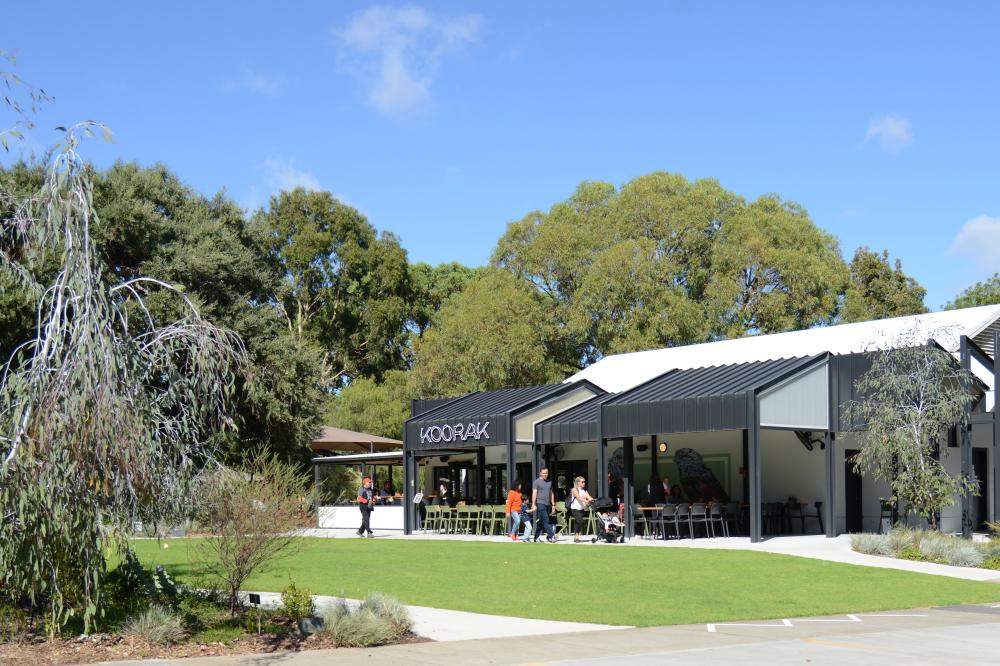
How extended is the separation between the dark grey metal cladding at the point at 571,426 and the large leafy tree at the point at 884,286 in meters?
34.4

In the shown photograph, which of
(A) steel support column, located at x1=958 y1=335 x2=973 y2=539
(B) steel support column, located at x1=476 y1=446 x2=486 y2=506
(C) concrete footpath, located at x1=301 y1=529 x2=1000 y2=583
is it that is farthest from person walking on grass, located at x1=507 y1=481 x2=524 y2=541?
(A) steel support column, located at x1=958 y1=335 x2=973 y2=539

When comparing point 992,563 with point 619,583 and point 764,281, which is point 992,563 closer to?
point 619,583

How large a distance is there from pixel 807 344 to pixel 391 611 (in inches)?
1020

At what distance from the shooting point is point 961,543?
821 inches

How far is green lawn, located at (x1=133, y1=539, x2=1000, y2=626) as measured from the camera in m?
14.1

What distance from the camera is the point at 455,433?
33625 millimetres

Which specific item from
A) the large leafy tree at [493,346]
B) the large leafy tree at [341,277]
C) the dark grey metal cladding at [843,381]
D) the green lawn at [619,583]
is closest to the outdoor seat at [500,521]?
the green lawn at [619,583]

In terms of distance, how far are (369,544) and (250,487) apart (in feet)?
54.2

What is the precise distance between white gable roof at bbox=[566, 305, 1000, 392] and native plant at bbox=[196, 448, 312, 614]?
17.0 m

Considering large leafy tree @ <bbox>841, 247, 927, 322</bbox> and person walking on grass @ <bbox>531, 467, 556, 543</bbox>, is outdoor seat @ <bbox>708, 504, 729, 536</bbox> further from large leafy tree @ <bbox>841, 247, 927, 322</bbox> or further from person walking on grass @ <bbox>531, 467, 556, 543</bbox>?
large leafy tree @ <bbox>841, 247, 927, 322</bbox>

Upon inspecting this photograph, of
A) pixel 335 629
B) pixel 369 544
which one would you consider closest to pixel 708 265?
pixel 369 544

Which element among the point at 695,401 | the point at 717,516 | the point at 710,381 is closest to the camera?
the point at 695,401

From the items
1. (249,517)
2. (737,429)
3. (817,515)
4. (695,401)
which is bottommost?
(817,515)

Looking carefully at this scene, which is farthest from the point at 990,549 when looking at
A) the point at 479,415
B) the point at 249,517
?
the point at 479,415
